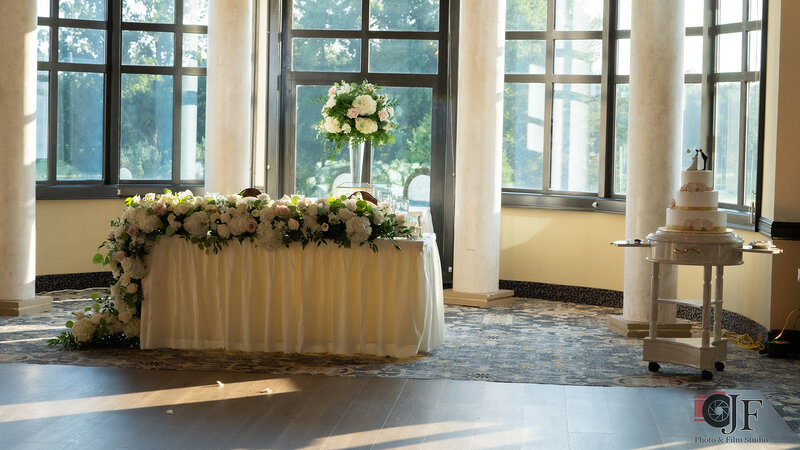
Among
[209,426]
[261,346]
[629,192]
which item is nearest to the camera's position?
[209,426]

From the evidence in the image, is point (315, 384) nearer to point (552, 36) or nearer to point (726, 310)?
point (726, 310)

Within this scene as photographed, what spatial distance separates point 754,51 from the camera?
326 inches

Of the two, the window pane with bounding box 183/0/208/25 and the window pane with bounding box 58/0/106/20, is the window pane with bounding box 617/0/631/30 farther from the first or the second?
the window pane with bounding box 58/0/106/20

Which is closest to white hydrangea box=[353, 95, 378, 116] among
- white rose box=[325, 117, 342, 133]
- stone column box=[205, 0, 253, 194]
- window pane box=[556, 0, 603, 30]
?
white rose box=[325, 117, 342, 133]

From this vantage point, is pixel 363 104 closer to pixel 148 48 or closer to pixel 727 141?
pixel 148 48

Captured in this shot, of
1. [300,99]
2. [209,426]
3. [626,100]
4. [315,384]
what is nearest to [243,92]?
[300,99]

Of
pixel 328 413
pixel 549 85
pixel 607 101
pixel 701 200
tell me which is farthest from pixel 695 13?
pixel 328 413

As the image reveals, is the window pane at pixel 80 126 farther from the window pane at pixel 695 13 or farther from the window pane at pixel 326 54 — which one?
the window pane at pixel 695 13

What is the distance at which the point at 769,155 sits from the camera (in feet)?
25.2

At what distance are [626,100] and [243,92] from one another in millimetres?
3949

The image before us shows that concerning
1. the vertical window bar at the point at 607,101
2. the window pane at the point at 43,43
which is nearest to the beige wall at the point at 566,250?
the vertical window bar at the point at 607,101

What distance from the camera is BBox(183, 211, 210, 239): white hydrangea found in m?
6.95

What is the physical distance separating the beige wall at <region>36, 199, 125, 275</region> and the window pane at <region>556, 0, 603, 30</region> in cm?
516

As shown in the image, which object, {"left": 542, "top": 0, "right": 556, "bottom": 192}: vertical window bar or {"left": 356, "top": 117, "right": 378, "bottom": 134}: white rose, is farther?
{"left": 542, "top": 0, "right": 556, "bottom": 192}: vertical window bar
